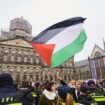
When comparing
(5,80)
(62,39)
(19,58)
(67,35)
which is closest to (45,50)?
(62,39)

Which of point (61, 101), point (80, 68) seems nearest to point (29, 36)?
point (80, 68)

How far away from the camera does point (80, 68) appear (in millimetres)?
81875

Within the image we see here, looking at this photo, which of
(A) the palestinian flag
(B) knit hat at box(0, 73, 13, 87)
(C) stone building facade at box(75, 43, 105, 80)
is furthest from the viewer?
(C) stone building facade at box(75, 43, 105, 80)

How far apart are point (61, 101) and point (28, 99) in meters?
1.55

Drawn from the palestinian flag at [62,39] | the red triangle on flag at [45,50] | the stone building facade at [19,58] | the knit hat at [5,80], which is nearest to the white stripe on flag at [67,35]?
the palestinian flag at [62,39]

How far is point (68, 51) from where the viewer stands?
7793 mm

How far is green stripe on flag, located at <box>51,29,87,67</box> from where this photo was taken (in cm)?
753

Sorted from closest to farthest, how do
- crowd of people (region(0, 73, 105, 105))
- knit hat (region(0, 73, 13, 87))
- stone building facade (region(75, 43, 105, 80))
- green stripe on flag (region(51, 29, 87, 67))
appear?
crowd of people (region(0, 73, 105, 105)), knit hat (region(0, 73, 13, 87)), green stripe on flag (region(51, 29, 87, 67)), stone building facade (region(75, 43, 105, 80))

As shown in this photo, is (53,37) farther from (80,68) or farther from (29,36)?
(80,68)

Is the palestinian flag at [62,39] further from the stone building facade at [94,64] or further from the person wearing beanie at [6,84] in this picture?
the stone building facade at [94,64]

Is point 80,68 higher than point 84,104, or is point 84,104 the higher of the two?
point 80,68

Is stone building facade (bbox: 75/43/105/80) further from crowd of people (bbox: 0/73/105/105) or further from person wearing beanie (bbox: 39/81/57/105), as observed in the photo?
person wearing beanie (bbox: 39/81/57/105)

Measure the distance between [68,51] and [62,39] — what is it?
0.76m

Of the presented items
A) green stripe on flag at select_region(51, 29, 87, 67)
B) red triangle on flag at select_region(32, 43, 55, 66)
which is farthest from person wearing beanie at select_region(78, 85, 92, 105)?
red triangle on flag at select_region(32, 43, 55, 66)
